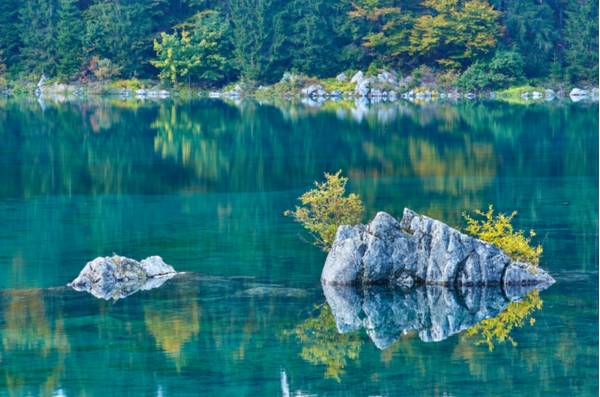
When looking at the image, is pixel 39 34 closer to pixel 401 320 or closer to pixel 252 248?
pixel 252 248

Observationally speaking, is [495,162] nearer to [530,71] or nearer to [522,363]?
[522,363]

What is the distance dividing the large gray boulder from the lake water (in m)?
0.84

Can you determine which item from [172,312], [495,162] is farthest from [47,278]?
[495,162]

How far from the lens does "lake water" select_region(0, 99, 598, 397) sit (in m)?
16.1

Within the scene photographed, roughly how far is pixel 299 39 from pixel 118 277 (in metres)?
61.9

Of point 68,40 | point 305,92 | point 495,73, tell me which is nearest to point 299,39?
point 305,92

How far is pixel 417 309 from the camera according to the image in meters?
19.4

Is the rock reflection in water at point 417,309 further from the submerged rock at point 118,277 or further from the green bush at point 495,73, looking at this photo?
the green bush at point 495,73

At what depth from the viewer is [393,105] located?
69.4 m

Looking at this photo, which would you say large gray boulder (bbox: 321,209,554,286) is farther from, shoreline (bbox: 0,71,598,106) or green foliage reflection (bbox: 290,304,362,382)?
shoreline (bbox: 0,71,598,106)

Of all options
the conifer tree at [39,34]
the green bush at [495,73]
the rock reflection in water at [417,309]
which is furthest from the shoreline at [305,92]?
the rock reflection in water at [417,309]

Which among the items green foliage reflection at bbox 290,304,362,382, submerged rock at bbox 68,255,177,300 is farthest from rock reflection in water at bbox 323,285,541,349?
submerged rock at bbox 68,255,177,300

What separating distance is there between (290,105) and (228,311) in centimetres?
5105

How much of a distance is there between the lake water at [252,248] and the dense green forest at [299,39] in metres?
26.5
